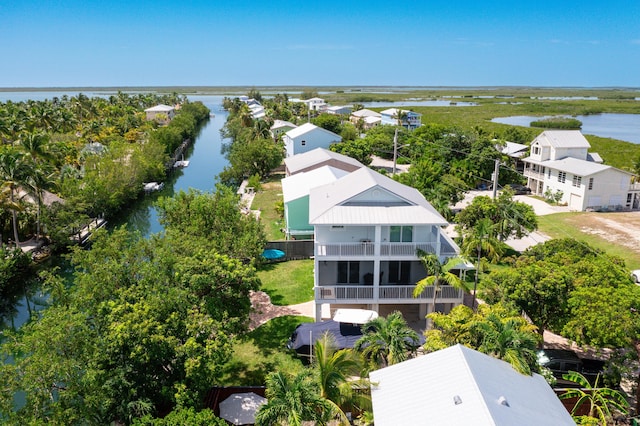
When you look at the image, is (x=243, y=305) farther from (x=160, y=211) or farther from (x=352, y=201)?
(x=160, y=211)

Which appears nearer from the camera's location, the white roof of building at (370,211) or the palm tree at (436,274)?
the palm tree at (436,274)

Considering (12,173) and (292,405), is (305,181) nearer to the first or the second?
(12,173)

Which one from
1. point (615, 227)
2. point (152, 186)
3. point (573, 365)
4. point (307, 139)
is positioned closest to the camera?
point (573, 365)

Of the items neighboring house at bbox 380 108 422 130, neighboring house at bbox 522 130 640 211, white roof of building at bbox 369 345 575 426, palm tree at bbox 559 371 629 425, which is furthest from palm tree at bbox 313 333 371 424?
neighboring house at bbox 380 108 422 130

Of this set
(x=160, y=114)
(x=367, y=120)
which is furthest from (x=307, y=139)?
(x=160, y=114)

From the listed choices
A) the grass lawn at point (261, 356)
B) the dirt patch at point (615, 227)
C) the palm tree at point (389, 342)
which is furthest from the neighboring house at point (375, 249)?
the dirt patch at point (615, 227)

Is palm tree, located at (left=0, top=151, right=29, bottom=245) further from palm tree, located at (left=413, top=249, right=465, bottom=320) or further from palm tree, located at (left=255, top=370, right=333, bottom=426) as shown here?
palm tree, located at (left=255, top=370, right=333, bottom=426)

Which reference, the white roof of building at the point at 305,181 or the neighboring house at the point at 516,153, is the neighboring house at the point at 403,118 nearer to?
the neighboring house at the point at 516,153
